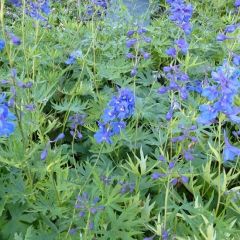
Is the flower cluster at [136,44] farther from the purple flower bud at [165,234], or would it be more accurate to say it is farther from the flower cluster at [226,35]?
the purple flower bud at [165,234]

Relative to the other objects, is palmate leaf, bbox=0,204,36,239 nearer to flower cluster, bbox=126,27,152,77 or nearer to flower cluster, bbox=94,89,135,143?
flower cluster, bbox=94,89,135,143

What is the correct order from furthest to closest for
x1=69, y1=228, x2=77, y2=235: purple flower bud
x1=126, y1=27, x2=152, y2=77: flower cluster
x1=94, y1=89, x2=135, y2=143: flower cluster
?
x1=126, y1=27, x2=152, y2=77: flower cluster
x1=94, y1=89, x2=135, y2=143: flower cluster
x1=69, y1=228, x2=77, y2=235: purple flower bud

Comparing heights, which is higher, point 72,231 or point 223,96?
point 223,96

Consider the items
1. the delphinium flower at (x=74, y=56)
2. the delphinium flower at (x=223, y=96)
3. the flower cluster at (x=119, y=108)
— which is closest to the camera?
the delphinium flower at (x=223, y=96)

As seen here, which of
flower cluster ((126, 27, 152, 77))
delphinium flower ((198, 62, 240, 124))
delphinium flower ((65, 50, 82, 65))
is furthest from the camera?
delphinium flower ((65, 50, 82, 65))

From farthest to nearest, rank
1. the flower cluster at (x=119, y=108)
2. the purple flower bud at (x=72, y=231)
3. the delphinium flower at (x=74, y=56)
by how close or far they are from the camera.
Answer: the delphinium flower at (x=74, y=56) < the flower cluster at (x=119, y=108) < the purple flower bud at (x=72, y=231)

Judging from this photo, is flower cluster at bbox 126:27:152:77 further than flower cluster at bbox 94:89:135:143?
Yes

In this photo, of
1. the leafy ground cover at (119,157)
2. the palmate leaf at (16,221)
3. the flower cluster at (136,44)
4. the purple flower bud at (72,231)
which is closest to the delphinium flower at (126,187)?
the leafy ground cover at (119,157)

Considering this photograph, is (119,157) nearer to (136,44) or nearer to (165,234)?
(136,44)

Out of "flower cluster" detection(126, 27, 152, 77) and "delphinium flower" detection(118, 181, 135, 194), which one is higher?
"flower cluster" detection(126, 27, 152, 77)

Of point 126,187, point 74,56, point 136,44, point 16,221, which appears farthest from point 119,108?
point 74,56

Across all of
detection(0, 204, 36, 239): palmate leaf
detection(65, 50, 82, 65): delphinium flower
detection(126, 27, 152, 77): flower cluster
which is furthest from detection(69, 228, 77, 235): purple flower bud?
detection(65, 50, 82, 65): delphinium flower

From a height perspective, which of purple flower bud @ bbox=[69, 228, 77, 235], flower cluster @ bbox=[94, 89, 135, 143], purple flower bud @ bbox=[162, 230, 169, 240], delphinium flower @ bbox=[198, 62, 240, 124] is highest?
delphinium flower @ bbox=[198, 62, 240, 124]

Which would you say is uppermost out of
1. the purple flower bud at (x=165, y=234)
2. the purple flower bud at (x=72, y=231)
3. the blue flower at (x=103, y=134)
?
the blue flower at (x=103, y=134)
